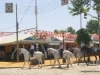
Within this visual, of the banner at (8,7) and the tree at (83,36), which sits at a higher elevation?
the banner at (8,7)

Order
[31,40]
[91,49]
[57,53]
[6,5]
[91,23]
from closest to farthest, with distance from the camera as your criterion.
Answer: [57,53] < [91,49] < [6,5] < [31,40] < [91,23]

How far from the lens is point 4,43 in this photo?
3931 centimetres

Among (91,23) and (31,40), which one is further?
(91,23)

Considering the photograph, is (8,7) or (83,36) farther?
(83,36)

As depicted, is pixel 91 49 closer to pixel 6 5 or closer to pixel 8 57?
pixel 6 5

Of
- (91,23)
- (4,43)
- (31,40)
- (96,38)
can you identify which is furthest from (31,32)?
(91,23)

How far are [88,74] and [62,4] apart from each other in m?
13.0

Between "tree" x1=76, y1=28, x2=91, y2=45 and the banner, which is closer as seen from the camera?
the banner

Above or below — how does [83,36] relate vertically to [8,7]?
below

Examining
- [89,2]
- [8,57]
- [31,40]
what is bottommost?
[8,57]

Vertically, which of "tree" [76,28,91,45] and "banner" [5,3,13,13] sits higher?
"banner" [5,3,13,13]

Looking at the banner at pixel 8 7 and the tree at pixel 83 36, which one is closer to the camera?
the banner at pixel 8 7

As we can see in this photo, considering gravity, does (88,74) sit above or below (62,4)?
below

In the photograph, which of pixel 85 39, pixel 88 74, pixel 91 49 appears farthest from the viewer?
pixel 85 39
